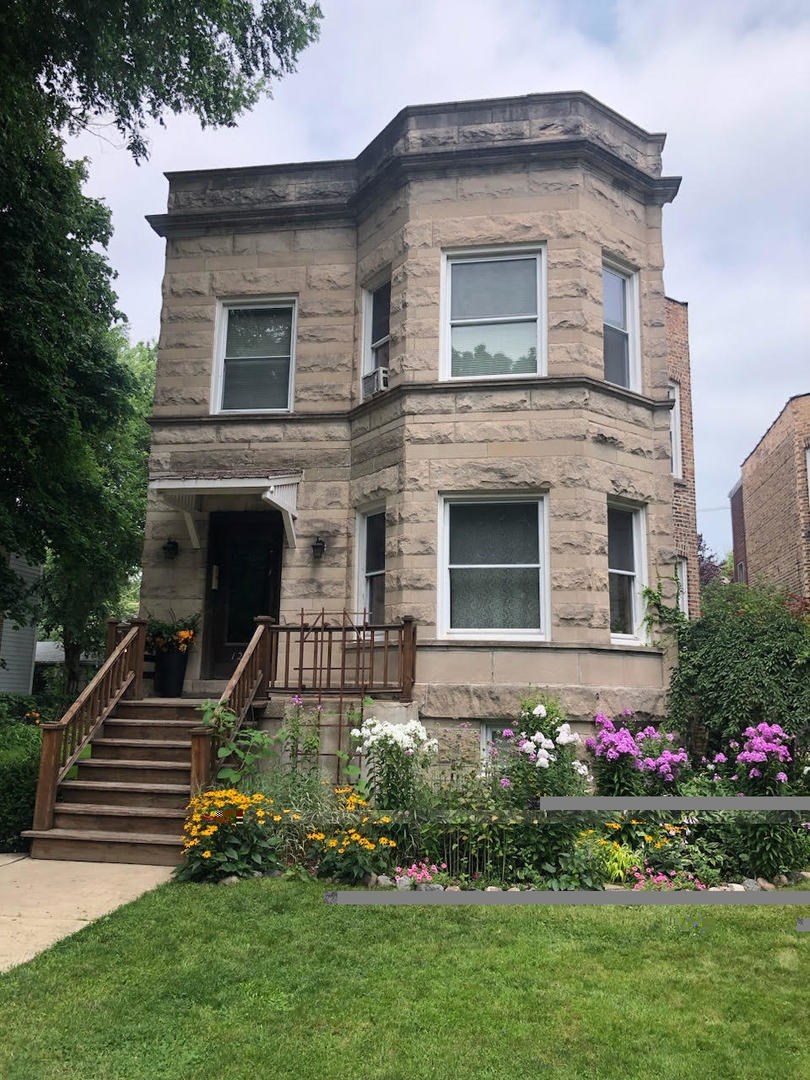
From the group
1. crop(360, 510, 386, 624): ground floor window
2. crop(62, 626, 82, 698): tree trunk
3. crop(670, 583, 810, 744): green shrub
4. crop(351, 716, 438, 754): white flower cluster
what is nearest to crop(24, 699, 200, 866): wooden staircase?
crop(351, 716, 438, 754): white flower cluster

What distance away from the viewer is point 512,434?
9273 mm

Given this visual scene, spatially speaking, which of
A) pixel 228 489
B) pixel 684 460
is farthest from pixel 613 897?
pixel 684 460

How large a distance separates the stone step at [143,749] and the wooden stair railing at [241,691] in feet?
2.03

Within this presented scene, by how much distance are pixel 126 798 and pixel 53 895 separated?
63.2 inches

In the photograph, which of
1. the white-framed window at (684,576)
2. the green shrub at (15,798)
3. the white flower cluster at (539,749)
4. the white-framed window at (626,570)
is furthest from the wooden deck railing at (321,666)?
the white-framed window at (684,576)

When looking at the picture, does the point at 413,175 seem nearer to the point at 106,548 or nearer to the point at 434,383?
the point at 434,383

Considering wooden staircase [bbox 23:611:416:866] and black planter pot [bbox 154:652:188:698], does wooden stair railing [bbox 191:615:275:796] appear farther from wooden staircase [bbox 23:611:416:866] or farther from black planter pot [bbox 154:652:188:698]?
black planter pot [bbox 154:652:188:698]

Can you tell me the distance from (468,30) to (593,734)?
22.7ft

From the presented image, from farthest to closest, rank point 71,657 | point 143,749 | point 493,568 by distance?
1. point 71,657
2. point 493,568
3. point 143,749

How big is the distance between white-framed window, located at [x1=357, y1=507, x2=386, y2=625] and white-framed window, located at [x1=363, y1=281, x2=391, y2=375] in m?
1.98

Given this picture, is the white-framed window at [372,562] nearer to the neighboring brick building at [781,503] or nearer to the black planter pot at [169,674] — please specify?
the black planter pot at [169,674]

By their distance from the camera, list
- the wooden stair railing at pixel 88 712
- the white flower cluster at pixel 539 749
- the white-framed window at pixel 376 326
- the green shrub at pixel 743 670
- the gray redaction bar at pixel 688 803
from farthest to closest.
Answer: the white-framed window at pixel 376 326, the green shrub at pixel 743 670, the wooden stair railing at pixel 88 712, the white flower cluster at pixel 539 749, the gray redaction bar at pixel 688 803

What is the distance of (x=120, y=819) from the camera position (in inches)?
283

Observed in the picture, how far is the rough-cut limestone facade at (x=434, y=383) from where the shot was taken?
8906 millimetres
